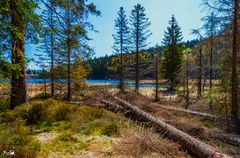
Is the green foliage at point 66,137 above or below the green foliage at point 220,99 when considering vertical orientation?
below

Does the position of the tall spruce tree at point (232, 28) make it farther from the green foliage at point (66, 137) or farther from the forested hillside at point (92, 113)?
the green foliage at point (66, 137)

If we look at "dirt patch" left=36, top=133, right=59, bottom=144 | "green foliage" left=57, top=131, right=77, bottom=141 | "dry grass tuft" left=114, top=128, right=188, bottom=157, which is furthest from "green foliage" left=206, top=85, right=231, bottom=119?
"dirt patch" left=36, top=133, right=59, bottom=144

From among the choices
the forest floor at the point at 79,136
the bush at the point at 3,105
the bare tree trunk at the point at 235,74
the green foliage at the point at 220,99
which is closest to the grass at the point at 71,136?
the forest floor at the point at 79,136

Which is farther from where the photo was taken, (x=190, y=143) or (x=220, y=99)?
(x=220, y=99)

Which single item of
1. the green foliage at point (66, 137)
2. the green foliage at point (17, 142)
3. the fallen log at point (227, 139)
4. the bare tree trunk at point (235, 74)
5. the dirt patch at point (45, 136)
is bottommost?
the fallen log at point (227, 139)

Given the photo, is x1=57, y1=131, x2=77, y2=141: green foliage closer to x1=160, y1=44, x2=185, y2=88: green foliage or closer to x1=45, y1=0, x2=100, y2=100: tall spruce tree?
x1=45, y1=0, x2=100, y2=100: tall spruce tree

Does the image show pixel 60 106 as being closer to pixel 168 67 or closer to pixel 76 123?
pixel 76 123

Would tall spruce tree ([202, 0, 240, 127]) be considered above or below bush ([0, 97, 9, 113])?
above

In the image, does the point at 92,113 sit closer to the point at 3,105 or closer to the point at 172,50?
the point at 3,105

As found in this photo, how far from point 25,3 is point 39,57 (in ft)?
66.9

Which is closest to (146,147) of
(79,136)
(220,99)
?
(79,136)

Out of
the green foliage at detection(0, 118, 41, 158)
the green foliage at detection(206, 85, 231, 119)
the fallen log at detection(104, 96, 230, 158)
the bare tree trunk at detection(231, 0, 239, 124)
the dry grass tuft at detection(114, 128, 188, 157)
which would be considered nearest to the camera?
the green foliage at detection(0, 118, 41, 158)

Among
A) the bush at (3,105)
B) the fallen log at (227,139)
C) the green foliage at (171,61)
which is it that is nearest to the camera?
the fallen log at (227,139)

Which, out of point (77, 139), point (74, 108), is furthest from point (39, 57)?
point (77, 139)
